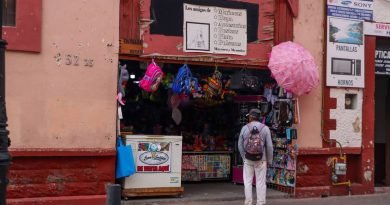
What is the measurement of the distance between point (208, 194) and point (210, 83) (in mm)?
2096

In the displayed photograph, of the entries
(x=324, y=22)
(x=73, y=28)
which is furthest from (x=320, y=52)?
(x=73, y=28)

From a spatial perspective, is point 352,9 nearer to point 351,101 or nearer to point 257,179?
point 351,101

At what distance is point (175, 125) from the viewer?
12891mm

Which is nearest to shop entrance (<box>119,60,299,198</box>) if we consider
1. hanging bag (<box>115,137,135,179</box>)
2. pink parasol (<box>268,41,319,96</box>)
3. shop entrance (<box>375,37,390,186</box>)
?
Answer: hanging bag (<box>115,137,135,179</box>)

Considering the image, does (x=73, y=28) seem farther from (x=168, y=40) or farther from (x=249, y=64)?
(x=249, y=64)

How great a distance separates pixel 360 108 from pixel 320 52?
149cm

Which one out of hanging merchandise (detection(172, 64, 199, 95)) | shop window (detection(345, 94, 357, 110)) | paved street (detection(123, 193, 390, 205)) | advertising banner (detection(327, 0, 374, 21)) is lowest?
paved street (detection(123, 193, 390, 205))

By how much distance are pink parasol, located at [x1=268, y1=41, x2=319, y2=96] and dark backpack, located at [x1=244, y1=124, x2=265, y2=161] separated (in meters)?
1.44

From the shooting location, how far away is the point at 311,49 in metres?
11.6

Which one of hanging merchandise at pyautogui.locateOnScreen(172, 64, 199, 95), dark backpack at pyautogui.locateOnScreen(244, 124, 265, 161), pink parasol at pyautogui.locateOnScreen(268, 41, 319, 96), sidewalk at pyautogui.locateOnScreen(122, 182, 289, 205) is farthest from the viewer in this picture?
pink parasol at pyautogui.locateOnScreen(268, 41, 319, 96)

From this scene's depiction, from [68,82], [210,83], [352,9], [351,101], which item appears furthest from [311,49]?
[68,82]

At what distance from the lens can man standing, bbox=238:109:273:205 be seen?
966 centimetres

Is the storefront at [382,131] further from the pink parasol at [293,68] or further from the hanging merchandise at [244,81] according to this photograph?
the hanging merchandise at [244,81]

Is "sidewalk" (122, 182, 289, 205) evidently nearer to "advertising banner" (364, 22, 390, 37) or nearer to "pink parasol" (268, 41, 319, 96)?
"pink parasol" (268, 41, 319, 96)
